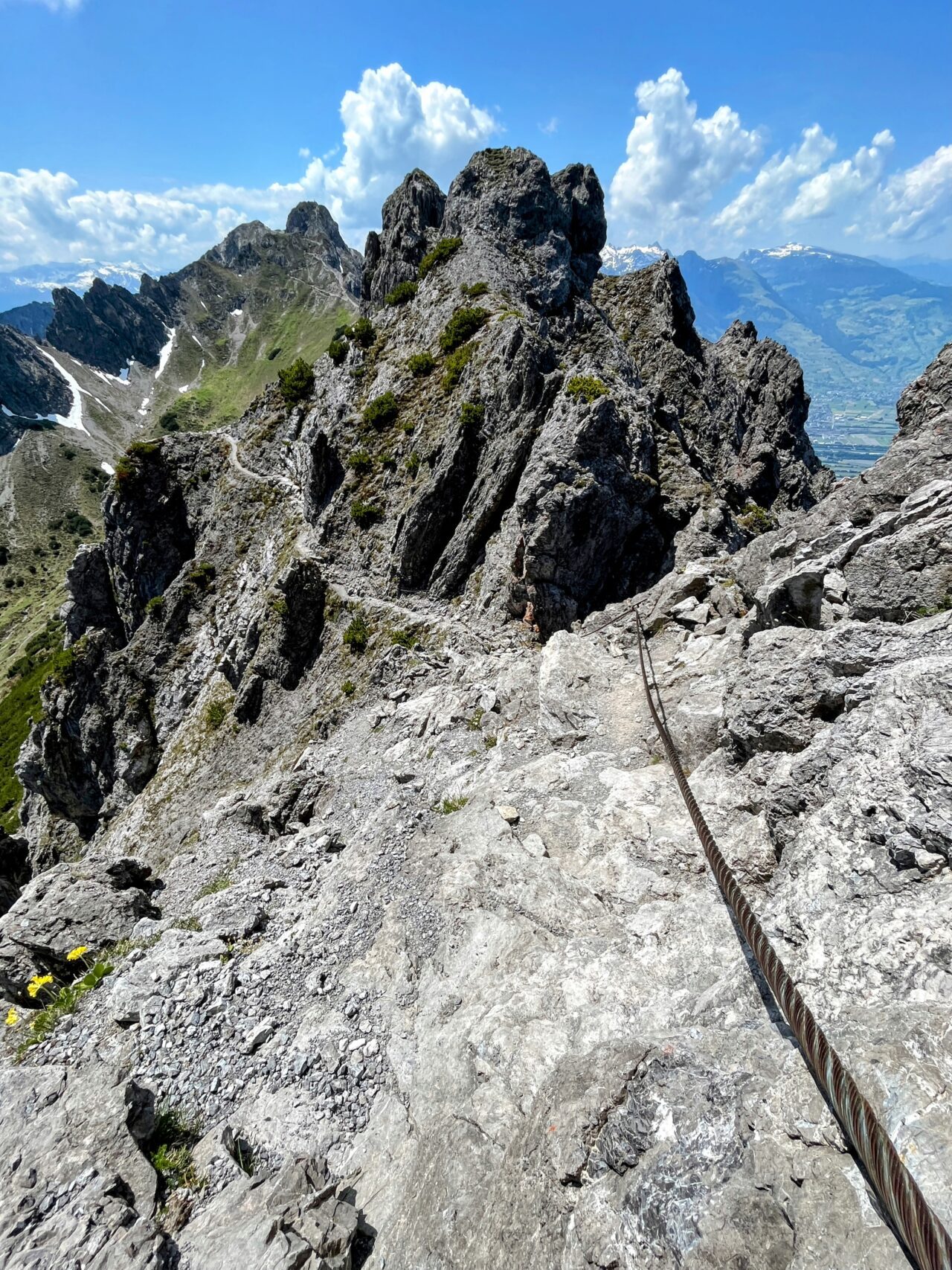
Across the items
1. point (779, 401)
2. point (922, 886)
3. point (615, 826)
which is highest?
point (779, 401)

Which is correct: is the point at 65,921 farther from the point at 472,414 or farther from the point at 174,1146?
the point at 472,414

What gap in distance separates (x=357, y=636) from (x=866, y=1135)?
38713mm

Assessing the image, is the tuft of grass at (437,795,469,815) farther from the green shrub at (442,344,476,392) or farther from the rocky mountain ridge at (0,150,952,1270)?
the green shrub at (442,344,476,392)

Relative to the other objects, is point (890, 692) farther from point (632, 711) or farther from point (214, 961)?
point (214, 961)

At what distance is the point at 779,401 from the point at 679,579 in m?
78.0

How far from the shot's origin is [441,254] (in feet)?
203

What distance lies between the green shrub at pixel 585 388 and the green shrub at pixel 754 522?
1454cm

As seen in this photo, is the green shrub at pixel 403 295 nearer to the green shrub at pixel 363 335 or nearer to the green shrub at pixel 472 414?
the green shrub at pixel 363 335

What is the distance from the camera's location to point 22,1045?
1289cm

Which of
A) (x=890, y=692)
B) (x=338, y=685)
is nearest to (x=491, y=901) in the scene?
(x=890, y=692)

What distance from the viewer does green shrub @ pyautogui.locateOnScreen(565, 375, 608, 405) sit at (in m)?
37.8

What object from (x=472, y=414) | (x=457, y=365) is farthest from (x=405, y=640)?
(x=457, y=365)

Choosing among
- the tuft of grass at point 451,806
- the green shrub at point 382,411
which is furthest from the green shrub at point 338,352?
the tuft of grass at point 451,806

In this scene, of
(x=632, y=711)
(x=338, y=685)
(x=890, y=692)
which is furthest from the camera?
(x=338, y=685)
